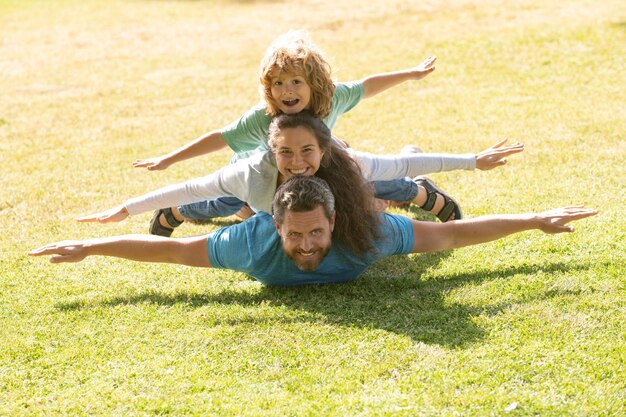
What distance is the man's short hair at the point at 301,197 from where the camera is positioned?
494 centimetres

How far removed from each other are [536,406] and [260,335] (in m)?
1.55

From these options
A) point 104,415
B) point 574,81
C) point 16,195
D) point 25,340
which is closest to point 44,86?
point 16,195

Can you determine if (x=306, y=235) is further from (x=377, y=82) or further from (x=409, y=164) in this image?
(x=377, y=82)

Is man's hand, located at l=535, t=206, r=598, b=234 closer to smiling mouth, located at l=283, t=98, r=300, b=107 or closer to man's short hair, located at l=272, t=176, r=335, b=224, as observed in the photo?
man's short hair, located at l=272, t=176, r=335, b=224

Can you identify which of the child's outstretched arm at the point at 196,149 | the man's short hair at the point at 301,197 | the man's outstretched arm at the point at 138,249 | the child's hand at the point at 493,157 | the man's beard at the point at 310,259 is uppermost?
the child's outstretched arm at the point at 196,149

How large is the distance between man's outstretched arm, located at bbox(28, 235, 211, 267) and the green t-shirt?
2.87 ft

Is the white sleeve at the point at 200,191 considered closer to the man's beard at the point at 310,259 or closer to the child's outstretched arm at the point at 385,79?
the man's beard at the point at 310,259

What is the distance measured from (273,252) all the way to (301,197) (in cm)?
45

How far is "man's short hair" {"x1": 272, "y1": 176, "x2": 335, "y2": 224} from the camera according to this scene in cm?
494

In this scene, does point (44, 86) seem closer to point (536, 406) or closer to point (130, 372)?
point (130, 372)

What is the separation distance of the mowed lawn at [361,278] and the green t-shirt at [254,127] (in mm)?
908

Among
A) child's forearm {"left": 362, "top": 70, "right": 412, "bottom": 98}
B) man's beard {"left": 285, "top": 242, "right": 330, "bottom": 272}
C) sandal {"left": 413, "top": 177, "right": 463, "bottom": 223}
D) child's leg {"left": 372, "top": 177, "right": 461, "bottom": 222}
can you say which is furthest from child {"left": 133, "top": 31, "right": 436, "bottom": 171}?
man's beard {"left": 285, "top": 242, "right": 330, "bottom": 272}

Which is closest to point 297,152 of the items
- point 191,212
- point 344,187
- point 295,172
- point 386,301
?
point 295,172

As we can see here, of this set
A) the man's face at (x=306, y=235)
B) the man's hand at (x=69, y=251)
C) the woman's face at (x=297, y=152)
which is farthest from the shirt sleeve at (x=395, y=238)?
the man's hand at (x=69, y=251)
